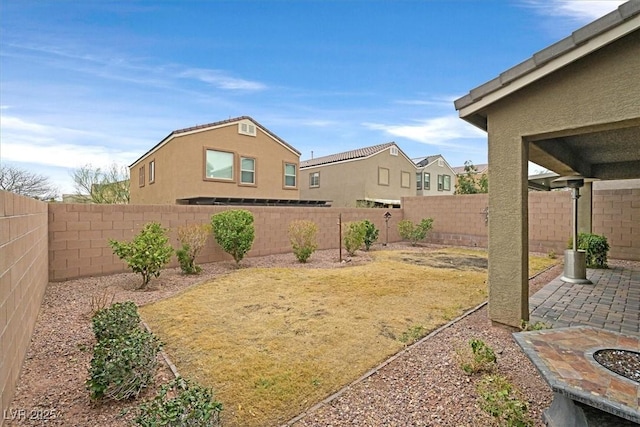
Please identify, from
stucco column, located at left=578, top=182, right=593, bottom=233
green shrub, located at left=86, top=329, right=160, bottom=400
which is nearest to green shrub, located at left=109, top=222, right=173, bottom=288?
green shrub, located at left=86, top=329, right=160, bottom=400

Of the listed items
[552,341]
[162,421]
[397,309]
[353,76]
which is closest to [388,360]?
[552,341]

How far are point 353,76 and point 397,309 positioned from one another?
13.5 meters

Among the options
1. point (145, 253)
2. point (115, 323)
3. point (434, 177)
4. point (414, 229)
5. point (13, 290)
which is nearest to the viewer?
point (13, 290)

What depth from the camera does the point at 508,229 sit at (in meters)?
4.73

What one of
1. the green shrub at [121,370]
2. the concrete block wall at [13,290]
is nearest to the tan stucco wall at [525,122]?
the green shrub at [121,370]

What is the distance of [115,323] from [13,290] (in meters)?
1.17

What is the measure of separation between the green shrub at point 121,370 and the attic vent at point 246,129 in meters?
15.7

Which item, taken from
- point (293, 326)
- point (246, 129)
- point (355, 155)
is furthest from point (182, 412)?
point (355, 155)

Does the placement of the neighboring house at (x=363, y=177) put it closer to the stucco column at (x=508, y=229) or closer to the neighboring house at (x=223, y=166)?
the neighboring house at (x=223, y=166)

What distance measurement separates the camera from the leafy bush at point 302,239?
11477 millimetres

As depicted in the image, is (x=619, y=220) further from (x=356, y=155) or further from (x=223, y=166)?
(x=356, y=155)

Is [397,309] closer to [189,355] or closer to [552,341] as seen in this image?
[552,341]

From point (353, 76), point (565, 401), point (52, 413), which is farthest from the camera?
point (353, 76)

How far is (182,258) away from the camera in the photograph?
9156 mm
